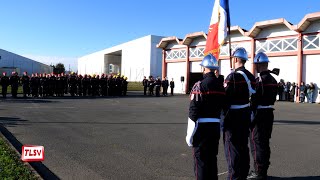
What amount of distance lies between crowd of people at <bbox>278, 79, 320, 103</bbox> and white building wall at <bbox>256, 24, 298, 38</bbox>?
3.69 metres

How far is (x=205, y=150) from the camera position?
15.5ft

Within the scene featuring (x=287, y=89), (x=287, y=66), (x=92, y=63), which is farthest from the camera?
(x=92, y=63)

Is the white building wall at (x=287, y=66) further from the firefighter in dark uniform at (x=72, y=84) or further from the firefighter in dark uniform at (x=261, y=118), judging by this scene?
the firefighter in dark uniform at (x=261, y=118)

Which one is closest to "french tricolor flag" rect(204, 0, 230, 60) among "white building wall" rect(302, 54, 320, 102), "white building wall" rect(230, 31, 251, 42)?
"white building wall" rect(302, 54, 320, 102)

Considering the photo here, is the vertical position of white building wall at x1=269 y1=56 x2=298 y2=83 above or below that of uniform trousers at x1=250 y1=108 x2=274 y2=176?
above

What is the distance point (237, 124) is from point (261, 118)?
2.96 feet

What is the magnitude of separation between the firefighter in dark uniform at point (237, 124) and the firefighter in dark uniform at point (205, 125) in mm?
578

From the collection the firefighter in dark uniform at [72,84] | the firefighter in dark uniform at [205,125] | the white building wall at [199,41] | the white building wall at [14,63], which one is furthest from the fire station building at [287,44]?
the white building wall at [14,63]

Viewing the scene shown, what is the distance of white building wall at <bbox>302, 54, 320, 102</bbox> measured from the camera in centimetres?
2600

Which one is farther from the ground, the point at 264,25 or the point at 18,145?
the point at 264,25

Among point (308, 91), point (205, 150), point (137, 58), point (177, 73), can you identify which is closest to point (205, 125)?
point (205, 150)

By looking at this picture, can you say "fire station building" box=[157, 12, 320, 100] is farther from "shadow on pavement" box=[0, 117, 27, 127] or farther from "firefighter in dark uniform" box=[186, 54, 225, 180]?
"firefighter in dark uniform" box=[186, 54, 225, 180]

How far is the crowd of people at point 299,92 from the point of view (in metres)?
26.1

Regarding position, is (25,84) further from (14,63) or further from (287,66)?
(14,63)
